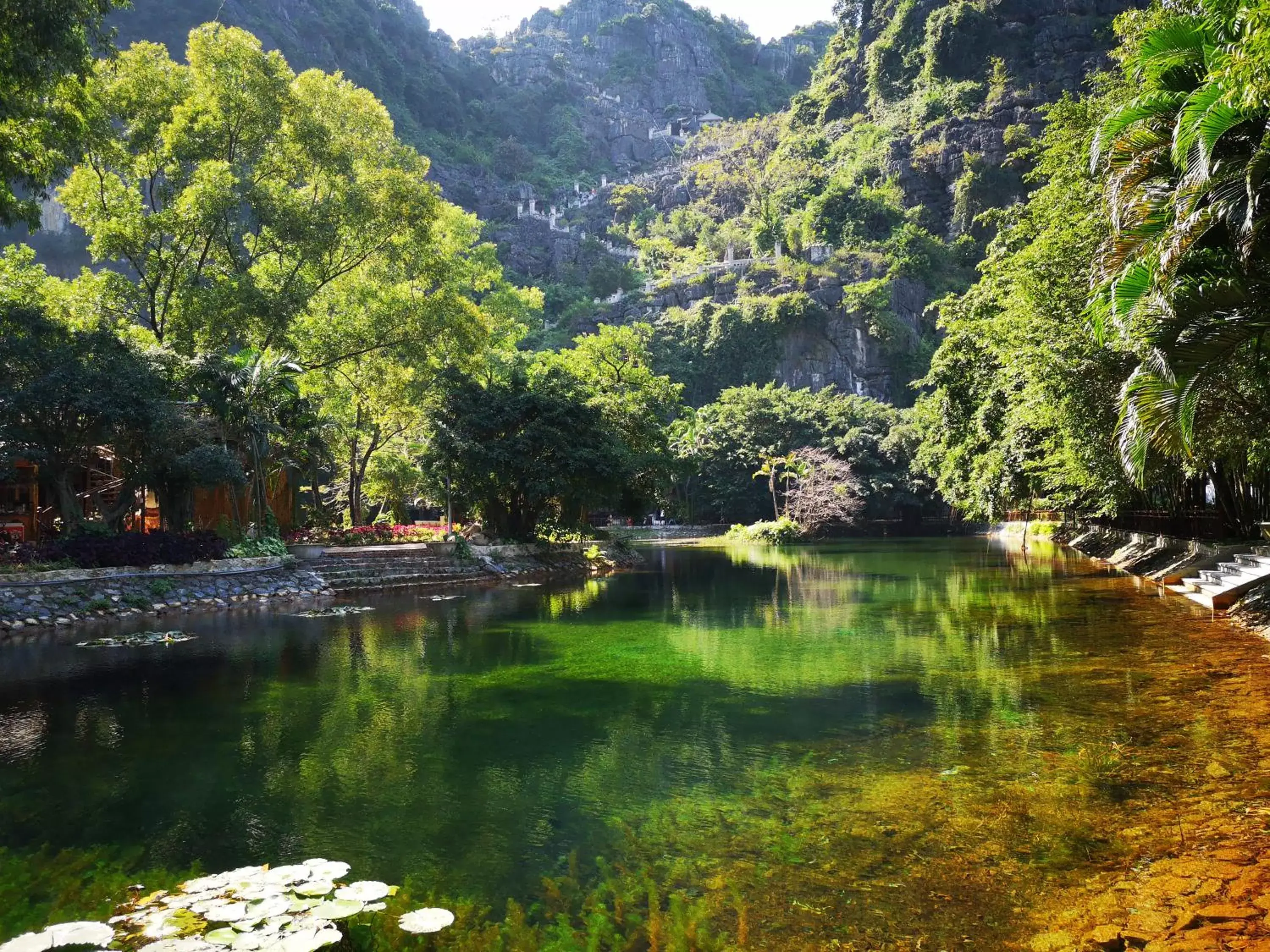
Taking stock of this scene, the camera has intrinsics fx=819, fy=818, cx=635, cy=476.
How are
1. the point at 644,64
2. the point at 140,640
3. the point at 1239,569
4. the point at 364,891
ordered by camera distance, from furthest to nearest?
the point at 644,64
the point at 1239,569
the point at 140,640
the point at 364,891

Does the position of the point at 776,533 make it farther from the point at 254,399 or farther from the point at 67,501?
the point at 67,501

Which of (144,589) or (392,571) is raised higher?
(144,589)

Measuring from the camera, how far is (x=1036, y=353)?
1600 centimetres

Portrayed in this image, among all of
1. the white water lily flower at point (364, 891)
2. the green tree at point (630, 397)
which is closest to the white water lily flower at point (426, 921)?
the white water lily flower at point (364, 891)

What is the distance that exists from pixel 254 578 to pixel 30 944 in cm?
1523

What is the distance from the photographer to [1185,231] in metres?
8.14

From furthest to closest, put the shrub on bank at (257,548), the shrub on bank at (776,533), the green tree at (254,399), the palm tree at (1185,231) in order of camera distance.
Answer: the shrub on bank at (776,533)
the green tree at (254,399)
the shrub on bank at (257,548)
the palm tree at (1185,231)

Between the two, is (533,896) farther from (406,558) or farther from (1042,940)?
(406,558)

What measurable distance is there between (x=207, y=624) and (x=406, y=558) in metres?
7.23

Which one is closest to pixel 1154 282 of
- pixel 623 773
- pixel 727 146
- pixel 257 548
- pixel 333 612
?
pixel 623 773

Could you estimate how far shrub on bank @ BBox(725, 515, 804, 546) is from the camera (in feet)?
129

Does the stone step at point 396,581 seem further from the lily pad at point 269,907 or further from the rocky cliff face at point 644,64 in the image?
the rocky cliff face at point 644,64

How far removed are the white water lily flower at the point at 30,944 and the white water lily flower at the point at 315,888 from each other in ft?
3.12

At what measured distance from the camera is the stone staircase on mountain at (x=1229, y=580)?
11797 millimetres
